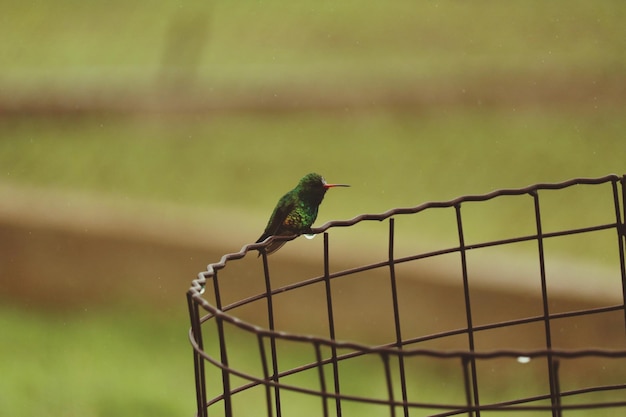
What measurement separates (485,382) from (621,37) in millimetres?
693

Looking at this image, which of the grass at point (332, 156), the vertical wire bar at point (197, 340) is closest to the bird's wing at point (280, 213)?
the vertical wire bar at point (197, 340)

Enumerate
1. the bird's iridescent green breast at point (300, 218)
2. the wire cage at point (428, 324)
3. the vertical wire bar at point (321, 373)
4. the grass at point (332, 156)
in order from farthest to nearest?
the grass at point (332, 156), the wire cage at point (428, 324), the bird's iridescent green breast at point (300, 218), the vertical wire bar at point (321, 373)

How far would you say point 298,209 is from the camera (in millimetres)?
625

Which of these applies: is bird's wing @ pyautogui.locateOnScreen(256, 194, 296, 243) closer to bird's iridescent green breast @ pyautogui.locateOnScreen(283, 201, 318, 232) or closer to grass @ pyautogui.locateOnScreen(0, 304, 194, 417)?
bird's iridescent green breast @ pyautogui.locateOnScreen(283, 201, 318, 232)

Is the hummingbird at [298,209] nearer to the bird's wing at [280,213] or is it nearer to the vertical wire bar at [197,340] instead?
the bird's wing at [280,213]

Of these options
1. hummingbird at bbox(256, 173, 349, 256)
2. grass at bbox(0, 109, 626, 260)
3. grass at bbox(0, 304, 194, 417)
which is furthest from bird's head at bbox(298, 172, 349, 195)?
grass at bbox(0, 109, 626, 260)

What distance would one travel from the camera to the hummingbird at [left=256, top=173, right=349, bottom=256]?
2.04 ft

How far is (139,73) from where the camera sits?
72.2 inches

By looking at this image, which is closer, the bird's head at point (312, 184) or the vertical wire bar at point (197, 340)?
the vertical wire bar at point (197, 340)

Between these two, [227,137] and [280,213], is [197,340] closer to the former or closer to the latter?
[280,213]

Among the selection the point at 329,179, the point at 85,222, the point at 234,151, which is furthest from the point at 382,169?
the point at 85,222

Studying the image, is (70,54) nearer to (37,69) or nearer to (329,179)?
(37,69)

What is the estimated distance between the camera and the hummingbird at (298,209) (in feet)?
2.04

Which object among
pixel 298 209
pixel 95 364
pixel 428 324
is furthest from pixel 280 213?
pixel 95 364
